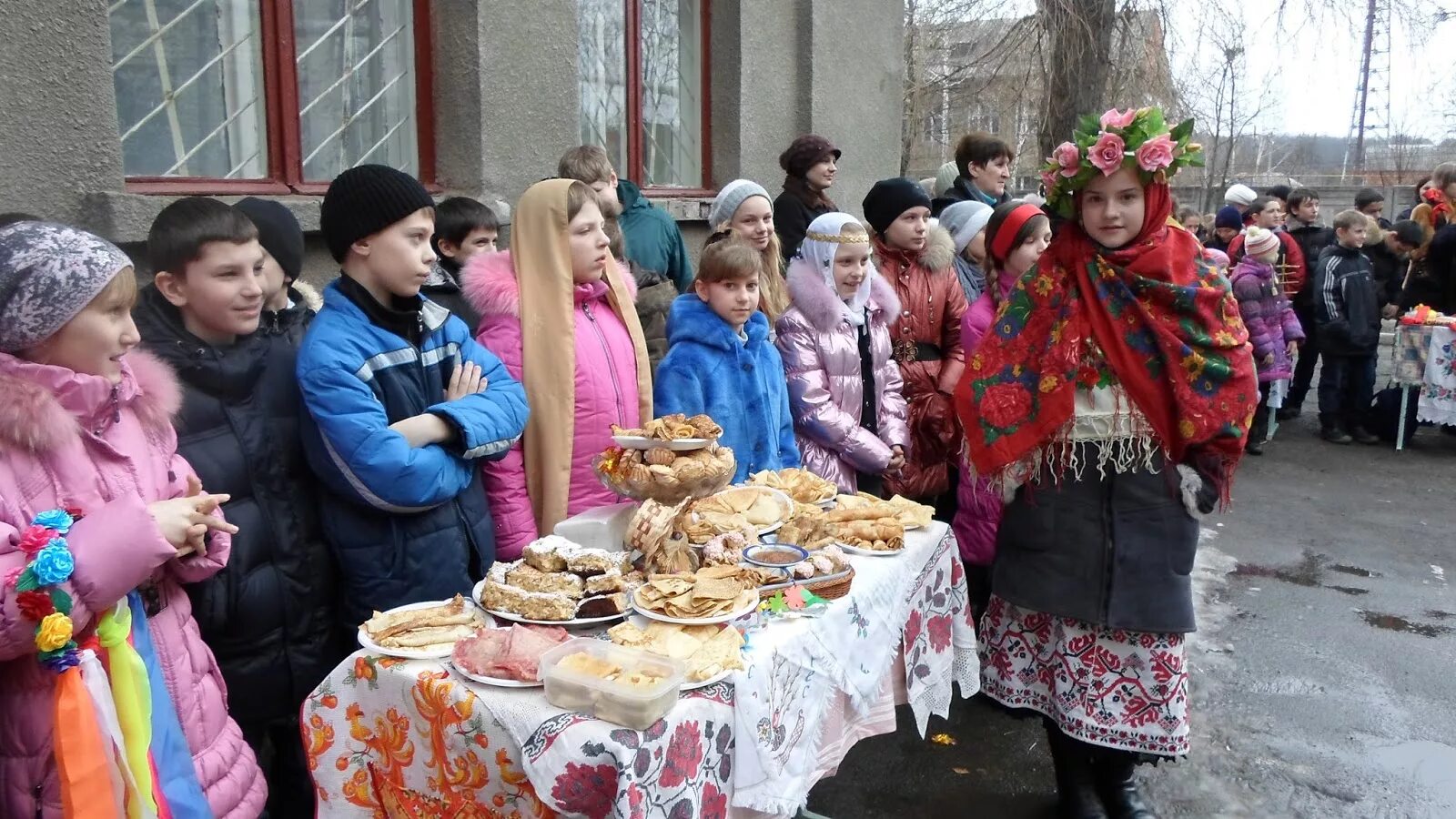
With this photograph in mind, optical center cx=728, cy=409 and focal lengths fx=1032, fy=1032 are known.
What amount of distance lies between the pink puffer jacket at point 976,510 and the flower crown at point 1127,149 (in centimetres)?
110

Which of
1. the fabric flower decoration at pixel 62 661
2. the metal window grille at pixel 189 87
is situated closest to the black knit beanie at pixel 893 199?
the metal window grille at pixel 189 87

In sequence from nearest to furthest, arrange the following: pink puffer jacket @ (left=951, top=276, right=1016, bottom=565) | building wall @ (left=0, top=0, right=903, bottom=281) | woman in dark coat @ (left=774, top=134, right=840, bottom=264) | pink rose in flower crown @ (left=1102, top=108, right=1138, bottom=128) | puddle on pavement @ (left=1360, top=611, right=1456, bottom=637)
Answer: pink rose in flower crown @ (left=1102, top=108, right=1138, bottom=128) → building wall @ (left=0, top=0, right=903, bottom=281) → pink puffer jacket @ (left=951, top=276, right=1016, bottom=565) → puddle on pavement @ (left=1360, top=611, right=1456, bottom=637) → woman in dark coat @ (left=774, top=134, right=840, bottom=264)

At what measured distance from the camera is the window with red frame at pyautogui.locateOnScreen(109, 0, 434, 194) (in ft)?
12.8

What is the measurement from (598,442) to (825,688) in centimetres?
124

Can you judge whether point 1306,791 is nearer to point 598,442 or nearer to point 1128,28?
point 598,442

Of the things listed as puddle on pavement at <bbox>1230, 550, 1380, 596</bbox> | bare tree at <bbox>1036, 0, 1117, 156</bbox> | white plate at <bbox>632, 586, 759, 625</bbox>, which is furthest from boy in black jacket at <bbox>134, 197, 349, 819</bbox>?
bare tree at <bbox>1036, 0, 1117, 156</bbox>

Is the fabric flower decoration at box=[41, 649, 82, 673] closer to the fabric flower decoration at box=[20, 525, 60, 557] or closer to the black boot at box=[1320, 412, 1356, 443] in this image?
the fabric flower decoration at box=[20, 525, 60, 557]

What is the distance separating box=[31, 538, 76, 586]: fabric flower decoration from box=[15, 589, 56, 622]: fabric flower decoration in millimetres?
24

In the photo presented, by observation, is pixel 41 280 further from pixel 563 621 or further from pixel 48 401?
pixel 563 621

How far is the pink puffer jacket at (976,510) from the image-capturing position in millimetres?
4215

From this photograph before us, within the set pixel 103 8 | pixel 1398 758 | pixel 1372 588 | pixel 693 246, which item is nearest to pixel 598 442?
pixel 103 8

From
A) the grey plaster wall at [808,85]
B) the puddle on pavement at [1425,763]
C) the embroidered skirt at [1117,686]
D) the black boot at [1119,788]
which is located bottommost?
the puddle on pavement at [1425,763]

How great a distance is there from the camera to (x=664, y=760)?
194cm

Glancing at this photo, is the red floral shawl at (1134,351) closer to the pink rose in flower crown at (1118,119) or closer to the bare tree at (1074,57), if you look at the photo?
the pink rose in flower crown at (1118,119)
